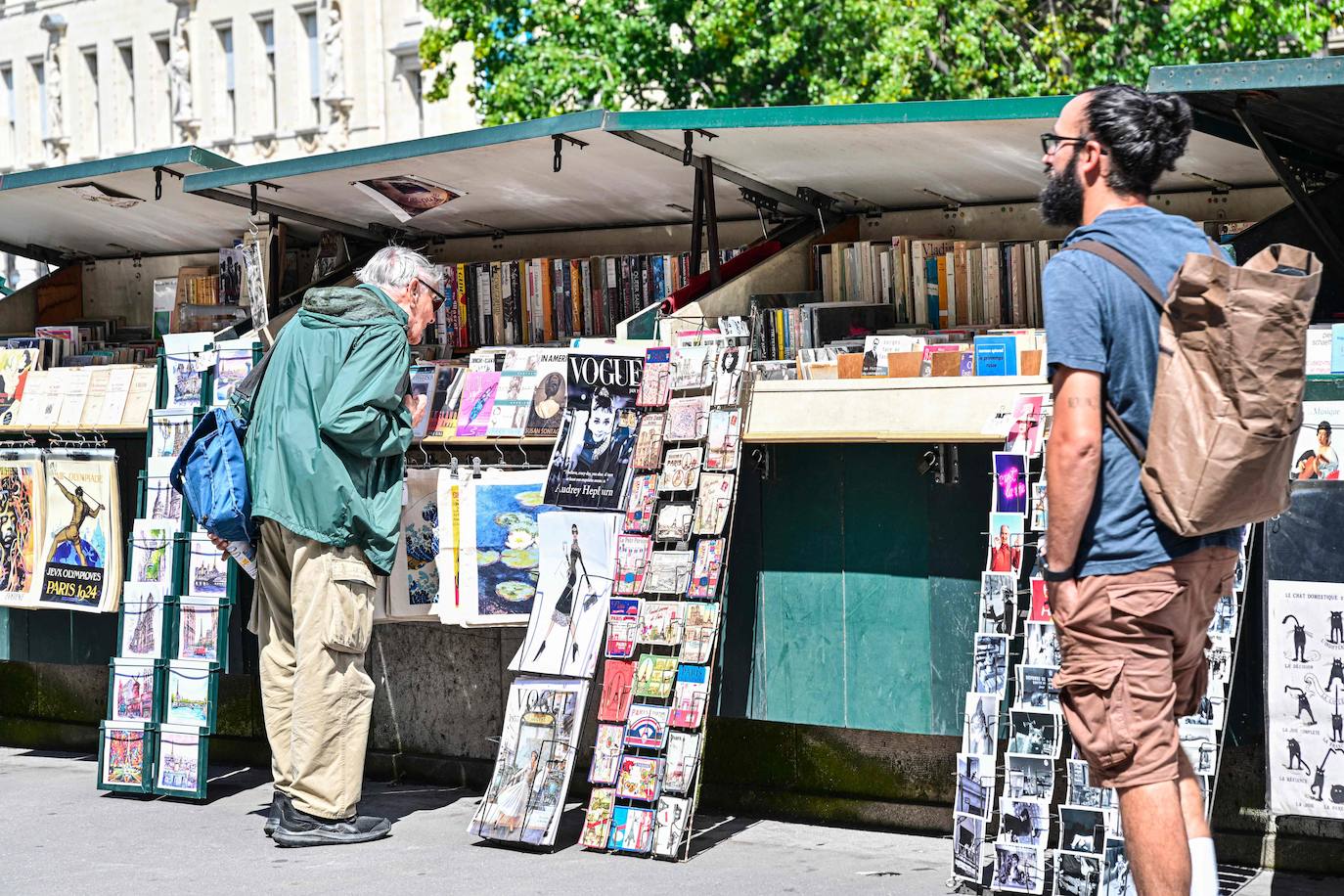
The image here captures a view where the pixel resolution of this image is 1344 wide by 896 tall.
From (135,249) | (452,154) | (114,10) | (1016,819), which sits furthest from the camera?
(114,10)

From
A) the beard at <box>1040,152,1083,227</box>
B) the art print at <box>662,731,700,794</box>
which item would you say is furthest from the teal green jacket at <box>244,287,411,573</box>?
the beard at <box>1040,152,1083,227</box>

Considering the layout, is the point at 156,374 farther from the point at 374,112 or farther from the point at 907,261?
the point at 374,112

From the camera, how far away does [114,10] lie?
38500 mm

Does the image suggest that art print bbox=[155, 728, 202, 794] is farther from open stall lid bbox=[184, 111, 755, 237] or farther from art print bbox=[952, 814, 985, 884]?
art print bbox=[952, 814, 985, 884]

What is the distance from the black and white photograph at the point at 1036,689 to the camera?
4.62 meters

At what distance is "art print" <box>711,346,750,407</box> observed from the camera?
5418 mm

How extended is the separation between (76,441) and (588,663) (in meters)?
2.74

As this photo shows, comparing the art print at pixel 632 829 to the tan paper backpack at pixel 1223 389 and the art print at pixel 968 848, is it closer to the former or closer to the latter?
the art print at pixel 968 848

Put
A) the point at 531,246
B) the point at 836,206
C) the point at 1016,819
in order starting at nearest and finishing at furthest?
1. the point at 1016,819
2. the point at 836,206
3. the point at 531,246

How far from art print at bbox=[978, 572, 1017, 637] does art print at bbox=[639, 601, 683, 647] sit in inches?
38.7

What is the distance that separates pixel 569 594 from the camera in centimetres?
562

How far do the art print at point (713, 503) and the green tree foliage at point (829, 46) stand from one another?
15.2 metres

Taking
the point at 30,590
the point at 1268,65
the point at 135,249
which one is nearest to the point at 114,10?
the point at 135,249

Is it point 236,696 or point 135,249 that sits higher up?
point 135,249
